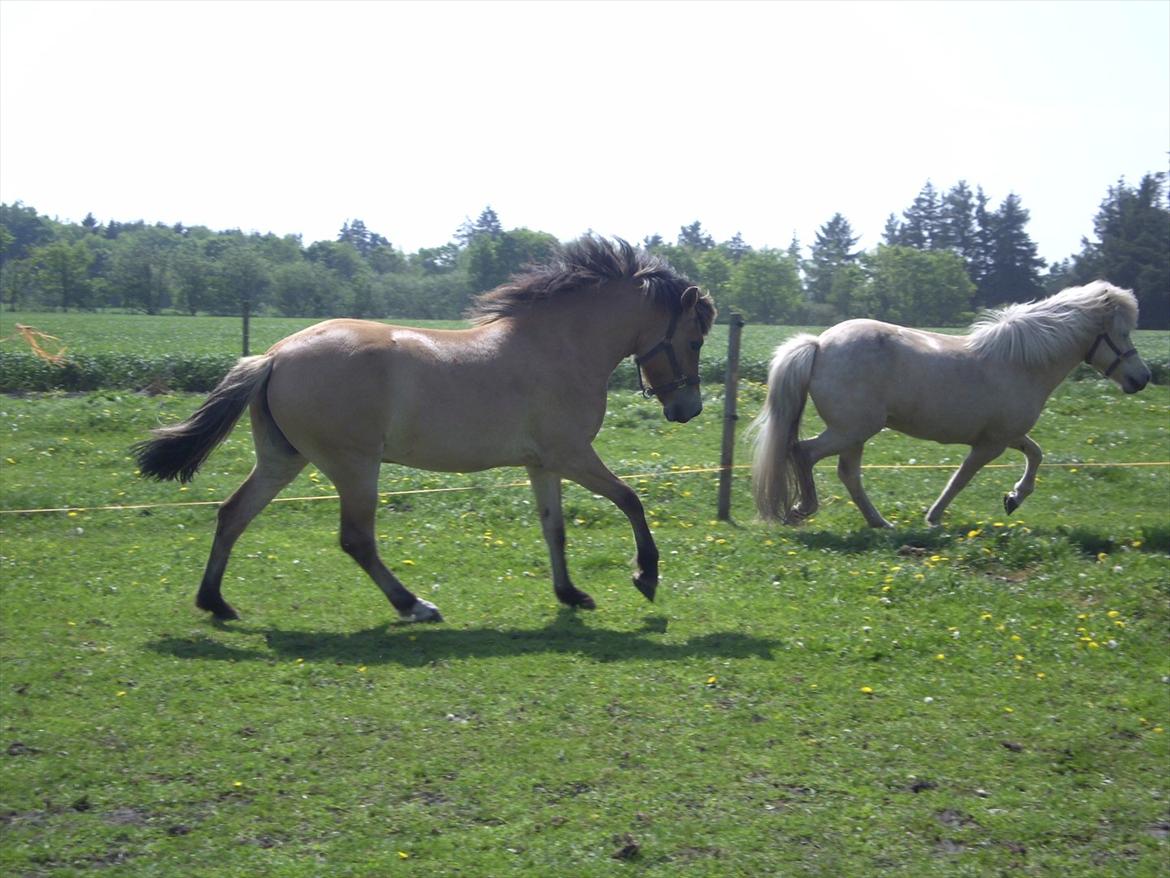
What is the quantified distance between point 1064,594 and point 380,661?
15.2 feet

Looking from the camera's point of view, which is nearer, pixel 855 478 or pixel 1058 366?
pixel 855 478

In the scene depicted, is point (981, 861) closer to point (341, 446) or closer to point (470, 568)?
point (341, 446)

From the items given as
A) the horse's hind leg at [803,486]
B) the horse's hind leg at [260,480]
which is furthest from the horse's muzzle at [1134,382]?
the horse's hind leg at [260,480]

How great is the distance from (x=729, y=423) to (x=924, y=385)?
6.24ft

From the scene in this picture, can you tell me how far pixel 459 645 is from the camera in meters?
6.54

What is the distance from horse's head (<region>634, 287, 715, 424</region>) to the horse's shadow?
1803 millimetres

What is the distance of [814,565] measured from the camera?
8.35 metres

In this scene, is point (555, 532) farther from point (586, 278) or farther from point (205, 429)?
point (205, 429)

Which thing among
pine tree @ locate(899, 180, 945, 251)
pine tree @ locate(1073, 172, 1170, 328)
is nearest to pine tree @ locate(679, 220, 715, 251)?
pine tree @ locate(899, 180, 945, 251)

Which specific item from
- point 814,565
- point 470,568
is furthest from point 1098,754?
point 470,568

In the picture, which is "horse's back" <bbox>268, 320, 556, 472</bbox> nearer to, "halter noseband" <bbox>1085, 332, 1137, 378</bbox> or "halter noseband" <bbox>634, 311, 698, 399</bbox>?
"halter noseband" <bbox>634, 311, 698, 399</bbox>

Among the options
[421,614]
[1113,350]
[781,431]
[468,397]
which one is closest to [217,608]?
[421,614]

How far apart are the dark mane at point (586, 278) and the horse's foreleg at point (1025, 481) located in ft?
14.3

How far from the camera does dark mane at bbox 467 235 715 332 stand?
7758 millimetres
